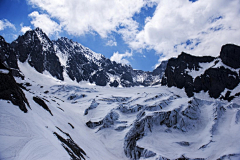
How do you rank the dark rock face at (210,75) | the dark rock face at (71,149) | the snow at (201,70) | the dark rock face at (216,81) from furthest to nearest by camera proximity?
the snow at (201,70) → the dark rock face at (210,75) → the dark rock face at (216,81) → the dark rock face at (71,149)

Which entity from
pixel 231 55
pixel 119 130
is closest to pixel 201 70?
pixel 231 55

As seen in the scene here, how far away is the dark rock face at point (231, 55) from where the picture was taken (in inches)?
3546

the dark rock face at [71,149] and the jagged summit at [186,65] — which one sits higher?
the jagged summit at [186,65]

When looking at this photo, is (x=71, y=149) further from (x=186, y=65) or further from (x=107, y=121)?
(x=186, y=65)

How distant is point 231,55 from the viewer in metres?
92.1

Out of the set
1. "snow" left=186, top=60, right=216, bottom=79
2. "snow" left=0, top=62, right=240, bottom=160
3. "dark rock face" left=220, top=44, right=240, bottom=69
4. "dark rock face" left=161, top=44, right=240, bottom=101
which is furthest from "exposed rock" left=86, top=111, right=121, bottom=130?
"dark rock face" left=220, top=44, right=240, bottom=69

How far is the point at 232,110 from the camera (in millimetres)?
32656

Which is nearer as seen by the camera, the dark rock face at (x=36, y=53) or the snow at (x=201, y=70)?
the snow at (x=201, y=70)

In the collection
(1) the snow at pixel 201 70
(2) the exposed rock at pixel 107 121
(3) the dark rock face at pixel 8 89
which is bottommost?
(3) the dark rock face at pixel 8 89

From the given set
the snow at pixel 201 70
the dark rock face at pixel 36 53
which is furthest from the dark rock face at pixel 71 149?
the dark rock face at pixel 36 53

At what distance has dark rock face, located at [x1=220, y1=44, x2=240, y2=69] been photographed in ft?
295

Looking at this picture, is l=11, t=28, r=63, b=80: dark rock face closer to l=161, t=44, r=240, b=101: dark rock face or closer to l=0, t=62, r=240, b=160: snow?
l=161, t=44, r=240, b=101: dark rock face

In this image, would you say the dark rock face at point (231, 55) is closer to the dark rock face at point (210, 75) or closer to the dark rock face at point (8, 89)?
the dark rock face at point (210, 75)

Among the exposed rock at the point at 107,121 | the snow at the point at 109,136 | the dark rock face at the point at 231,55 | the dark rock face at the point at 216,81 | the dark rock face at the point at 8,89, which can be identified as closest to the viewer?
the snow at the point at 109,136
